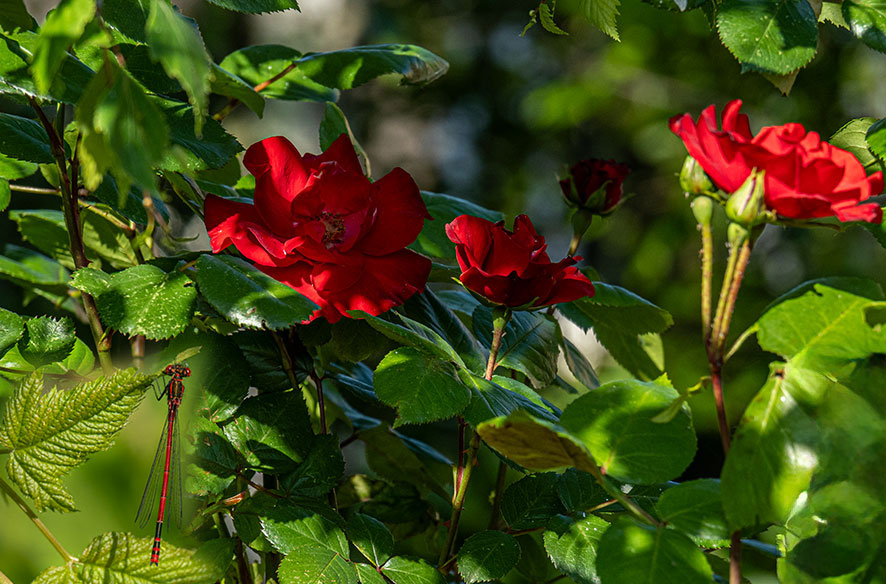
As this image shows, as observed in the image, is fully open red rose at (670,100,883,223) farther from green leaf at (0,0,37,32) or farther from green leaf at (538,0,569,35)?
green leaf at (0,0,37,32)

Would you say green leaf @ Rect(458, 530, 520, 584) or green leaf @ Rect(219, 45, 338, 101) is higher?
green leaf @ Rect(219, 45, 338, 101)

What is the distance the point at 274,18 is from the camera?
103 inches

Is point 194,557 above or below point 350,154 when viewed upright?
below

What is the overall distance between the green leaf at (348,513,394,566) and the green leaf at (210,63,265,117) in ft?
0.98

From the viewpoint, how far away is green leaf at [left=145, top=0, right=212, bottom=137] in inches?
11.1

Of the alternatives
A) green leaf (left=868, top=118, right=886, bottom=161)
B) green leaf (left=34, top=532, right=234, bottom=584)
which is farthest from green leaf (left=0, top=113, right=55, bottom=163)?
green leaf (left=868, top=118, right=886, bottom=161)

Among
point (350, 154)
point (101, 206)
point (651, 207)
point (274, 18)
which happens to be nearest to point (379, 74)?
point (350, 154)

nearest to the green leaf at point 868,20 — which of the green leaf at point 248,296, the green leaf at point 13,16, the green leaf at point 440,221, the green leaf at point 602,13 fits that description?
the green leaf at point 602,13

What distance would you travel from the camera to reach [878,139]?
0.46 m

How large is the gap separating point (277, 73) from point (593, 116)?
6.39ft

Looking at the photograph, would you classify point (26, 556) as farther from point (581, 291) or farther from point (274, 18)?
point (274, 18)

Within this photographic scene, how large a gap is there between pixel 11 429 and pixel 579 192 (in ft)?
1.49

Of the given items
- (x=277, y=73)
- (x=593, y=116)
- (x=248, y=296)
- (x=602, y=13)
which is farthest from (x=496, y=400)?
(x=593, y=116)

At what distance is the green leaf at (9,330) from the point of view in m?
0.45
